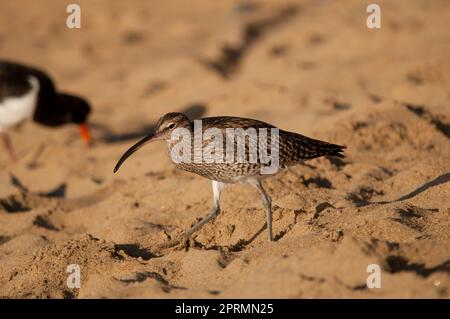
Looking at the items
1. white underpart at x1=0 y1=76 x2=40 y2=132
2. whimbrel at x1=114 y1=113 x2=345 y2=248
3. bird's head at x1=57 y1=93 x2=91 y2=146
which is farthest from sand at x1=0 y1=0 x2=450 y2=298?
white underpart at x1=0 y1=76 x2=40 y2=132

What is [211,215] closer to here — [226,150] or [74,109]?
[226,150]

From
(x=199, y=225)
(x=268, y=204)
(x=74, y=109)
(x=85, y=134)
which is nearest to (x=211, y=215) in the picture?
(x=199, y=225)

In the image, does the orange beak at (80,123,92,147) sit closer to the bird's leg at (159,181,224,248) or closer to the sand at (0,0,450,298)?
the sand at (0,0,450,298)

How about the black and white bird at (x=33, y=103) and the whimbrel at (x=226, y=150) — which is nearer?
the whimbrel at (x=226, y=150)

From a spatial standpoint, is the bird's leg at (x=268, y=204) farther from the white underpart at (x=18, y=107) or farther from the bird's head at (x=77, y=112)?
the white underpart at (x=18, y=107)

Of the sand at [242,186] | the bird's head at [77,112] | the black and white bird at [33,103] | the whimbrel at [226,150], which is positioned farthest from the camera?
the bird's head at [77,112]

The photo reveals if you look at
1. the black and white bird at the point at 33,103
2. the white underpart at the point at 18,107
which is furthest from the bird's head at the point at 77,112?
the white underpart at the point at 18,107
